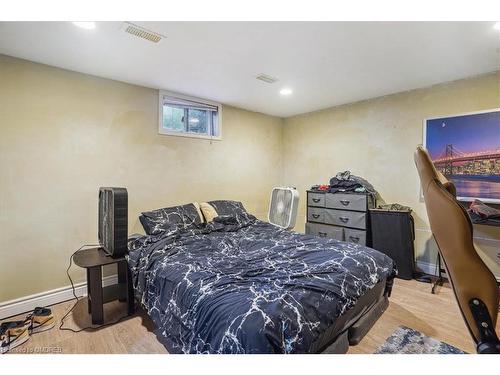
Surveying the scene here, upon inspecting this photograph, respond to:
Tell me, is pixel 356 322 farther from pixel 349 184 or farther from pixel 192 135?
pixel 192 135

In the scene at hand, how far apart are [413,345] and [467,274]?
1417 millimetres

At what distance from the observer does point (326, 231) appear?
12.0 feet

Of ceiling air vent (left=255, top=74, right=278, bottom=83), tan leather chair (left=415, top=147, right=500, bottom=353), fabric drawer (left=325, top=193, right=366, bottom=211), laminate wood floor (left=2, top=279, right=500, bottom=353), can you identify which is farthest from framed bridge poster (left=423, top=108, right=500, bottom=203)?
tan leather chair (left=415, top=147, right=500, bottom=353)

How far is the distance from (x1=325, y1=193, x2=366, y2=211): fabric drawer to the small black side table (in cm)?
261

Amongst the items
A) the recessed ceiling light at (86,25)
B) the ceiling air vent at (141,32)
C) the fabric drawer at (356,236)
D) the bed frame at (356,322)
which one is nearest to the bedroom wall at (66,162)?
the recessed ceiling light at (86,25)

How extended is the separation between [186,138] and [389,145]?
2.70 meters

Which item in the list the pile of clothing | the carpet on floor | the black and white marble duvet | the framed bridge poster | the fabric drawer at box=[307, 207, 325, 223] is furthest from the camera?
the fabric drawer at box=[307, 207, 325, 223]

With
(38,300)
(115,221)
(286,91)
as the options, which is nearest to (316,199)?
(286,91)

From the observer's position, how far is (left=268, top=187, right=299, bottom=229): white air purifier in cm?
309

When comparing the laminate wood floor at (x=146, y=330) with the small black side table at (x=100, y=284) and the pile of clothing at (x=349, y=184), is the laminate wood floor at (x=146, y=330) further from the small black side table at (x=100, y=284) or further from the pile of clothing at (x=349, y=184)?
the pile of clothing at (x=349, y=184)

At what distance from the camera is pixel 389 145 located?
3465mm

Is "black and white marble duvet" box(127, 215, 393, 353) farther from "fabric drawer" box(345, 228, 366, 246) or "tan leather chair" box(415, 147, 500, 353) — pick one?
"fabric drawer" box(345, 228, 366, 246)
